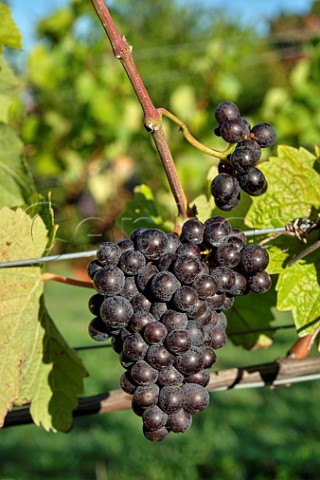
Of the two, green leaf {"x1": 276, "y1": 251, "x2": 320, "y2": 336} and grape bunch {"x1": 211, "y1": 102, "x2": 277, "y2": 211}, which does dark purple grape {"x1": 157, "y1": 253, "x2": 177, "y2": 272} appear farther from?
green leaf {"x1": 276, "y1": 251, "x2": 320, "y2": 336}

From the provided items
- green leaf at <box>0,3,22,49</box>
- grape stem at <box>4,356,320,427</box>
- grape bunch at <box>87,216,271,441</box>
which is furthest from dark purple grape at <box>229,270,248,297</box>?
green leaf at <box>0,3,22,49</box>

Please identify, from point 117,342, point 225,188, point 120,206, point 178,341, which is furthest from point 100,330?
point 120,206

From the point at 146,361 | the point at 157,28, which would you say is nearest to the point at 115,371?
the point at 146,361

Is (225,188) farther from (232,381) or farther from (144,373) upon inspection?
(232,381)

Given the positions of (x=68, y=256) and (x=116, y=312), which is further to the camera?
(x=68, y=256)

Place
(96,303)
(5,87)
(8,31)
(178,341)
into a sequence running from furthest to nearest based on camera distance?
(5,87) < (8,31) < (96,303) < (178,341)

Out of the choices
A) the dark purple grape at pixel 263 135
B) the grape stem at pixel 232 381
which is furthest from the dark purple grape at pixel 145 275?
the grape stem at pixel 232 381

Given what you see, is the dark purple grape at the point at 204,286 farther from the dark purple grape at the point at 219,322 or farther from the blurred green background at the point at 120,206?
the blurred green background at the point at 120,206

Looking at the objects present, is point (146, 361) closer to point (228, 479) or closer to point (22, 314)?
point (22, 314)
